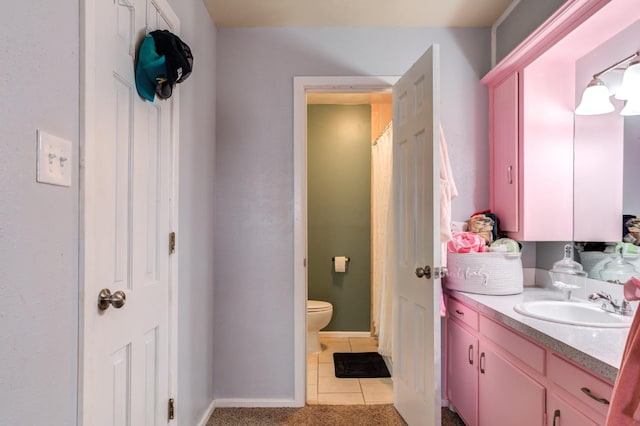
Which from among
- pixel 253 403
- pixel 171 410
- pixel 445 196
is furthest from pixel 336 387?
pixel 445 196

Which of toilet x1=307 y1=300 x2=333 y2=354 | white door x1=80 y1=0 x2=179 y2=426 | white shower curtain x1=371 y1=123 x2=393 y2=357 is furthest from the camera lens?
toilet x1=307 y1=300 x2=333 y2=354

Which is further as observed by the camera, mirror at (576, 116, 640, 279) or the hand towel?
the hand towel

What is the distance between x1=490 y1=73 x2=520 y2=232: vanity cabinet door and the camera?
2207 millimetres

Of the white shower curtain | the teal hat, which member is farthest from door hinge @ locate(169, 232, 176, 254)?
the white shower curtain

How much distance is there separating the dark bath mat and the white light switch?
2.51 metres

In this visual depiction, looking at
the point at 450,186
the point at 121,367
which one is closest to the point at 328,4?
the point at 450,186

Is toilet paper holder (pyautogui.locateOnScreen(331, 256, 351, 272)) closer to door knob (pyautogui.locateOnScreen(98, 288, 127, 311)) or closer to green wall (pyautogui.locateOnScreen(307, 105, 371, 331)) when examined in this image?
green wall (pyautogui.locateOnScreen(307, 105, 371, 331))

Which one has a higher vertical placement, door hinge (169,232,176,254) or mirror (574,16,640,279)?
mirror (574,16,640,279)

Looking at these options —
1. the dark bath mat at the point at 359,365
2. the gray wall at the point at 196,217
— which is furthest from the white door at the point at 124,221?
the dark bath mat at the point at 359,365

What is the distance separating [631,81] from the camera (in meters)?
1.62

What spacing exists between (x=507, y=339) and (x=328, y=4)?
80.3 inches

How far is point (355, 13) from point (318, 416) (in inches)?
98.1

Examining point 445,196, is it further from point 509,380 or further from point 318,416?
point 318,416

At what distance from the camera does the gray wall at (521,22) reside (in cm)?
197
